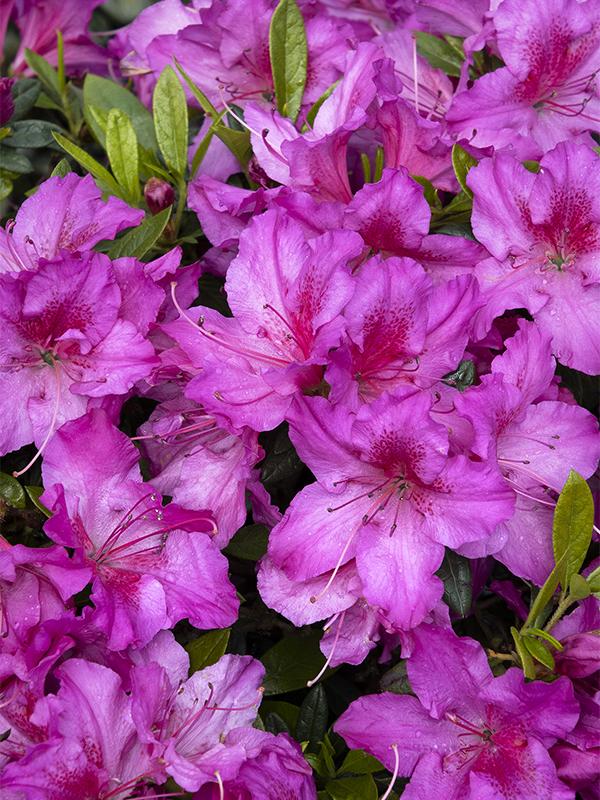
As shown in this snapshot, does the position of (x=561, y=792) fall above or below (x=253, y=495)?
below

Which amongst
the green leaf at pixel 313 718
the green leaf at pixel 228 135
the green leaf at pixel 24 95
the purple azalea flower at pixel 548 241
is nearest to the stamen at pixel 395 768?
the green leaf at pixel 313 718

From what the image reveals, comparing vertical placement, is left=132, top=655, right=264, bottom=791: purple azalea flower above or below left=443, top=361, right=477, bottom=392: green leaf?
below

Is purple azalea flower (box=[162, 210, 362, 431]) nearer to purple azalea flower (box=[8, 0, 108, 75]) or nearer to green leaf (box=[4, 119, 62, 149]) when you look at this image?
green leaf (box=[4, 119, 62, 149])

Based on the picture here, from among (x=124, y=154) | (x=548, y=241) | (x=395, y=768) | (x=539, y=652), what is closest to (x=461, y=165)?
(x=548, y=241)

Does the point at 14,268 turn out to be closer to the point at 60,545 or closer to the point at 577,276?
the point at 60,545

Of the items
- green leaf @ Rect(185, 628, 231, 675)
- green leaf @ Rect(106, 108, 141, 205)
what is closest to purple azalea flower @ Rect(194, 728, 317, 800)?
green leaf @ Rect(185, 628, 231, 675)

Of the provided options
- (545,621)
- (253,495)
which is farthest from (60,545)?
(545,621)
